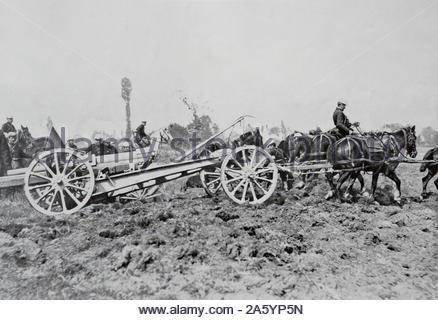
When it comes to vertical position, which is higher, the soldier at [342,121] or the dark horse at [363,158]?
the soldier at [342,121]

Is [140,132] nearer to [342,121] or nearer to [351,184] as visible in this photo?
[342,121]

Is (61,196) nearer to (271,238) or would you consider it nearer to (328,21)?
(271,238)

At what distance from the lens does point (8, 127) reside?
6.96 meters

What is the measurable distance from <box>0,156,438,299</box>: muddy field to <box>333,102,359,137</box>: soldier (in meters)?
2.24

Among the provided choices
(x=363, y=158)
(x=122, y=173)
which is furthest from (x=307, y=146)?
(x=122, y=173)

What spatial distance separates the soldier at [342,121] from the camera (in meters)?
7.05

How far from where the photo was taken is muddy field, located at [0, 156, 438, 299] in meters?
3.62

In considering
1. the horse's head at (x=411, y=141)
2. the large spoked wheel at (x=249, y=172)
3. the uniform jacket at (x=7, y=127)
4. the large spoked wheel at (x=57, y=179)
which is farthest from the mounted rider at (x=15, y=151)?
the horse's head at (x=411, y=141)

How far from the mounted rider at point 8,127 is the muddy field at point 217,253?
216 cm

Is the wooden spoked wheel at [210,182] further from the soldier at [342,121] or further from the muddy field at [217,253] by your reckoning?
the soldier at [342,121]

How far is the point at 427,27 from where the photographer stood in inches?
221

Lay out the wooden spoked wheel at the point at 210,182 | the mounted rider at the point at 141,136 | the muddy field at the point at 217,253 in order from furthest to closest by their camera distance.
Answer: the mounted rider at the point at 141,136 → the wooden spoked wheel at the point at 210,182 → the muddy field at the point at 217,253

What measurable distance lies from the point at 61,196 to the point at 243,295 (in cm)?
343
